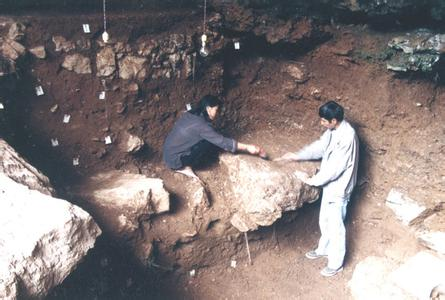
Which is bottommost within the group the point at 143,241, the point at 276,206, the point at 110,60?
the point at 143,241

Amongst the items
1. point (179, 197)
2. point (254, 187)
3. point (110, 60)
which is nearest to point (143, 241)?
point (179, 197)

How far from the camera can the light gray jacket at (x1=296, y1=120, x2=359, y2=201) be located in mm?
5016

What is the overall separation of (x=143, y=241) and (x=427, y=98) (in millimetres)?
4207

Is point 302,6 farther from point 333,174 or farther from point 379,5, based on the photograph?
point 333,174

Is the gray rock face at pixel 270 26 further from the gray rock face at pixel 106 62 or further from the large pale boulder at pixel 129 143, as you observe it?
the large pale boulder at pixel 129 143

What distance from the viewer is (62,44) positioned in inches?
201

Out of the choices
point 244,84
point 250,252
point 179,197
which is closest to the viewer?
point 179,197

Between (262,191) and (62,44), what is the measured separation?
124 inches

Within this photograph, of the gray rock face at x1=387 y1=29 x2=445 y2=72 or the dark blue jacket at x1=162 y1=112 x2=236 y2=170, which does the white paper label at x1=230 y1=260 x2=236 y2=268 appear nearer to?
the dark blue jacket at x1=162 y1=112 x2=236 y2=170

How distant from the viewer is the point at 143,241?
17.1ft

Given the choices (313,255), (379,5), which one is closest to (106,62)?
(379,5)

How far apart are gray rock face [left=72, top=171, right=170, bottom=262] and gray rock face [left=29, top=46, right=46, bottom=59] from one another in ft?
5.57

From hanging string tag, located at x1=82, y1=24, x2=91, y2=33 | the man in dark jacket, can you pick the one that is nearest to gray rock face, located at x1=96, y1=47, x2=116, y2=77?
hanging string tag, located at x1=82, y1=24, x2=91, y2=33

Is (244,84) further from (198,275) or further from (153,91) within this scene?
(198,275)
